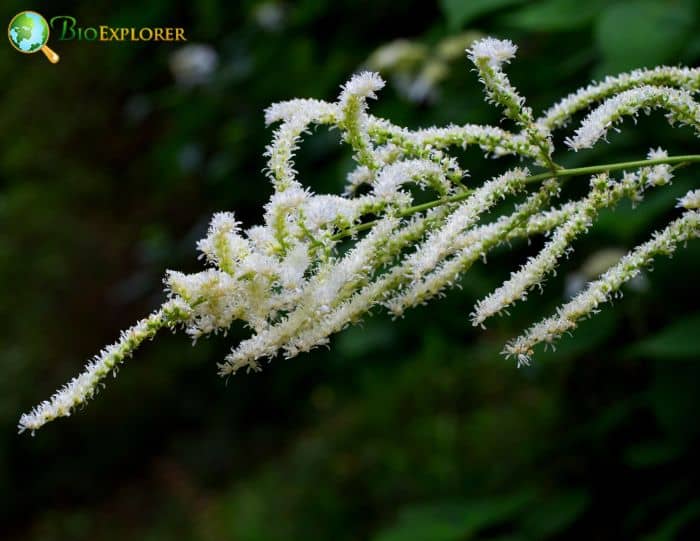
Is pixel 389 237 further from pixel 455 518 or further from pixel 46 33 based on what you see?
pixel 46 33

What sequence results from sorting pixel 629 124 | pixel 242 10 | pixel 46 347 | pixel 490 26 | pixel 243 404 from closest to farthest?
pixel 629 124
pixel 490 26
pixel 242 10
pixel 243 404
pixel 46 347

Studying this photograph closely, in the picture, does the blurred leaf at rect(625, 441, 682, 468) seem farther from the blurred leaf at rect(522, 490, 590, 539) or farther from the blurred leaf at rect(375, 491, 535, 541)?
the blurred leaf at rect(375, 491, 535, 541)

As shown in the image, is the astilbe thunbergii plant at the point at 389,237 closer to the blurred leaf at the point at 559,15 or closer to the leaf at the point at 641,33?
the leaf at the point at 641,33

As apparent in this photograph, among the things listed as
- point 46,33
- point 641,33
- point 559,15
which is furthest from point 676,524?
point 46,33

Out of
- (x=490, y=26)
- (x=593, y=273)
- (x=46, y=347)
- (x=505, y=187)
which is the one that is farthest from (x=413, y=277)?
(x=46, y=347)

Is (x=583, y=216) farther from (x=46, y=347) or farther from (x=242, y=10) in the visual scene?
(x=46, y=347)

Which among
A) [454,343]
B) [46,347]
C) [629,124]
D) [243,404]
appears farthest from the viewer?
[46,347]

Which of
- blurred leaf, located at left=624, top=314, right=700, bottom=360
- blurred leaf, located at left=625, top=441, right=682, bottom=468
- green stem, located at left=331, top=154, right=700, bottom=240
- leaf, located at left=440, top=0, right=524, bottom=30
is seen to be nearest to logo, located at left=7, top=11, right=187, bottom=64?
leaf, located at left=440, top=0, right=524, bottom=30

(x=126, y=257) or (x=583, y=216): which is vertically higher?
(x=126, y=257)
